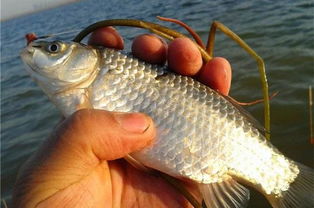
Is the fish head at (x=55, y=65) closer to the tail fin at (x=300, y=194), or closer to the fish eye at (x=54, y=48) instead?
the fish eye at (x=54, y=48)

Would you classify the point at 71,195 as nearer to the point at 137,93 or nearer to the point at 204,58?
the point at 137,93

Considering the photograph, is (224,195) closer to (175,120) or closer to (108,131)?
(175,120)

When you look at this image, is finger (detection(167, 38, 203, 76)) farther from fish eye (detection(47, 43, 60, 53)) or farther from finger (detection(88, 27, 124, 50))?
fish eye (detection(47, 43, 60, 53))

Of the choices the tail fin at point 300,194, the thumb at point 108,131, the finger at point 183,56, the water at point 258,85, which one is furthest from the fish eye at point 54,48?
the water at point 258,85

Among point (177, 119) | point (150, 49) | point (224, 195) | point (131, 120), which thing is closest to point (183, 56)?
point (150, 49)

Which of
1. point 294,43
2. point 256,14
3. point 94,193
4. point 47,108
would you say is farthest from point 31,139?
point 256,14

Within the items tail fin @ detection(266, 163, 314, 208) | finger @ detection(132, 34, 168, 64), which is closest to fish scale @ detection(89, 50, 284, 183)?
finger @ detection(132, 34, 168, 64)

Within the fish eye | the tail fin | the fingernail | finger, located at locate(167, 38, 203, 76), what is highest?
the fish eye
